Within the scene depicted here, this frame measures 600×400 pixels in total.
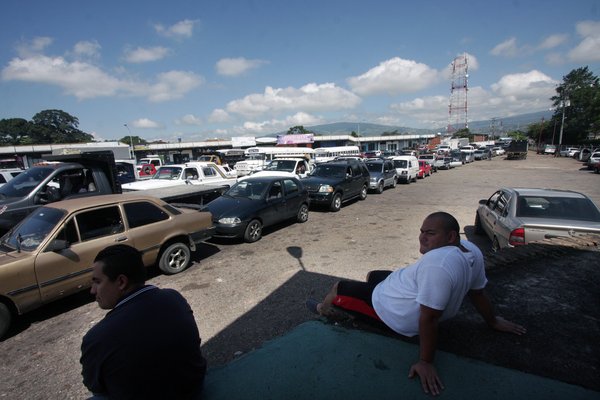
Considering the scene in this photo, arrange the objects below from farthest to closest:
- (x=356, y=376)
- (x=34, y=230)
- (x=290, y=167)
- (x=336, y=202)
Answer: (x=290, y=167) → (x=336, y=202) → (x=34, y=230) → (x=356, y=376)

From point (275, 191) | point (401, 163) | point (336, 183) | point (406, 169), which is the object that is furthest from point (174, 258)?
point (401, 163)

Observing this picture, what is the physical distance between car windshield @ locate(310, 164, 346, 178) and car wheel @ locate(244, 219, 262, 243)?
5.62m

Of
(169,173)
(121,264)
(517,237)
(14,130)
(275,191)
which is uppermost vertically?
(14,130)

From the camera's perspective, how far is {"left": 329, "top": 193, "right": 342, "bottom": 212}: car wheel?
11602 mm

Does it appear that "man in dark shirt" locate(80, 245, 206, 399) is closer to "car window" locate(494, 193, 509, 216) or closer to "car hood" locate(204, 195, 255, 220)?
"car hood" locate(204, 195, 255, 220)

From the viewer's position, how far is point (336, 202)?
1177 centimetres

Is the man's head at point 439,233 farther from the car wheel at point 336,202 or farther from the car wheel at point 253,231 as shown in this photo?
the car wheel at point 336,202

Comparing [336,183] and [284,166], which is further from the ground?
[284,166]

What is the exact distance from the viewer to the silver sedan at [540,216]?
16.5ft

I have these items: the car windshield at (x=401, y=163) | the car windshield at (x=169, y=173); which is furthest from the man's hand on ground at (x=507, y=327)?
the car windshield at (x=401, y=163)

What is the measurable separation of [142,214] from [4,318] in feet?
7.25

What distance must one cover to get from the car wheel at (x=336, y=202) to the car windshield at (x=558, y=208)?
6511mm

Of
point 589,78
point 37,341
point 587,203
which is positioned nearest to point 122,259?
point 37,341

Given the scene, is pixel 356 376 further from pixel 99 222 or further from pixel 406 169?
pixel 406 169
